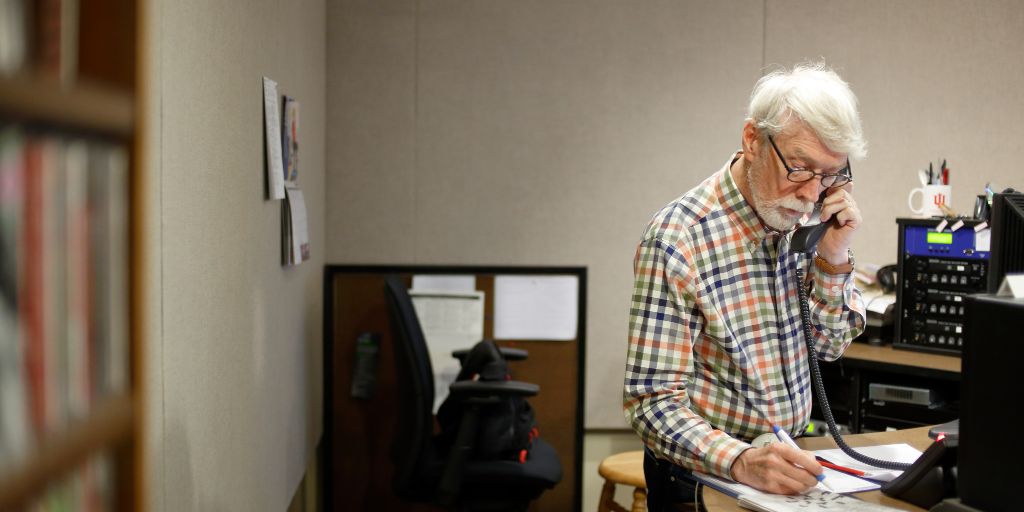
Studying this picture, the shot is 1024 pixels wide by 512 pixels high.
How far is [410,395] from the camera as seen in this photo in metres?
2.68

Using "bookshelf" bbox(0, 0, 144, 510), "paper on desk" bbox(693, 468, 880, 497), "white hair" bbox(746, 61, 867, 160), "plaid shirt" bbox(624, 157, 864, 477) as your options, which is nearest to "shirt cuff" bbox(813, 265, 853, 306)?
"plaid shirt" bbox(624, 157, 864, 477)

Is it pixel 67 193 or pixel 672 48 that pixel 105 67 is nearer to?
pixel 67 193

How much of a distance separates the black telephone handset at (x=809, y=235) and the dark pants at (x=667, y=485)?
477 mm

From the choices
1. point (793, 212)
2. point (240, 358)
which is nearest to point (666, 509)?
point (793, 212)

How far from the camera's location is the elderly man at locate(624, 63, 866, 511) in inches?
63.2

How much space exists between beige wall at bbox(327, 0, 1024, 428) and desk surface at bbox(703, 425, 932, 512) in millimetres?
1822

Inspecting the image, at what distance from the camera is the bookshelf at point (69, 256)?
0.59 m

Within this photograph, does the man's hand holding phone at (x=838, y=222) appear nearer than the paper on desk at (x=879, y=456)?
No

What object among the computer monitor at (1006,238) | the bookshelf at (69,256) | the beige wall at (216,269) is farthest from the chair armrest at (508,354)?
the bookshelf at (69,256)

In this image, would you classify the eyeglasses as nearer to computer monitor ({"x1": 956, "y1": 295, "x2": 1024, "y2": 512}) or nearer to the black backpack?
computer monitor ({"x1": 956, "y1": 295, "x2": 1024, "y2": 512})

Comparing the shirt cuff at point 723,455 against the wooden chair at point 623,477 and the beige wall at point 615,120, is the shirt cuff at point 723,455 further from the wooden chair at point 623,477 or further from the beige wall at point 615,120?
the beige wall at point 615,120

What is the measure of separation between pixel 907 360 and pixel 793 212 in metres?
1.39

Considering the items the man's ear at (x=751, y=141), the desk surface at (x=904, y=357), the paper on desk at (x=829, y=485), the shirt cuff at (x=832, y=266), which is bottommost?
the paper on desk at (x=829, y=485)

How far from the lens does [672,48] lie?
357cm
